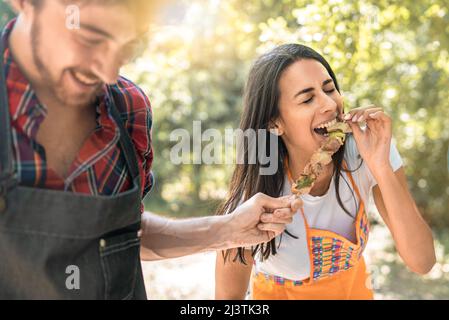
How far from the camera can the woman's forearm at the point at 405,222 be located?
84.7 inches

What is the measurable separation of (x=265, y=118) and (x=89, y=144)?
1194mm

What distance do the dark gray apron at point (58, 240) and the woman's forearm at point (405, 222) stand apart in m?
1.12

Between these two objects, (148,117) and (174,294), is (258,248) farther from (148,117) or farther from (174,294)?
(174,294)

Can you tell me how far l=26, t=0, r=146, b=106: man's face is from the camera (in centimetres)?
123

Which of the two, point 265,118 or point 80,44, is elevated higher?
point 80,44

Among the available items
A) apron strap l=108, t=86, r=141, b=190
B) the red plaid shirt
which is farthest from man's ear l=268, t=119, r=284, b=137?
apron strap l=108, t=86, r=141, b=190

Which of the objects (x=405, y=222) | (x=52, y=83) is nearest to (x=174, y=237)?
(x=52, y=83)

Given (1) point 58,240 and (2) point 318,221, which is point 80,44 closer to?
(1) point 58,240

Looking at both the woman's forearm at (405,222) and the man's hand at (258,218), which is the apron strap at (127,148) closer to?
the man's hand at (258,218)

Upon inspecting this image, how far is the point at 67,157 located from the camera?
138cm

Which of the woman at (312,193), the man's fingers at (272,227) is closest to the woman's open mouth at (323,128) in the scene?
the woman at (312,193)

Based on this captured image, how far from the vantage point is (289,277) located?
94.3 inches

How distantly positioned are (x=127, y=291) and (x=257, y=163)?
3.82ft
